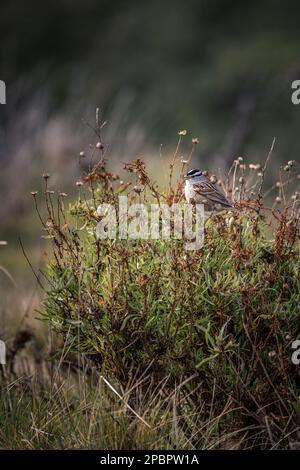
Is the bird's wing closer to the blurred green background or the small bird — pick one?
the small bird

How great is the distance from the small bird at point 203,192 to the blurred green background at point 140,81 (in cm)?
947

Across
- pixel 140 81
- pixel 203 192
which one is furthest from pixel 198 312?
pixel 140 81

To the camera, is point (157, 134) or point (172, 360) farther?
point (157, 134)

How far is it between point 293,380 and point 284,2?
1067 inches

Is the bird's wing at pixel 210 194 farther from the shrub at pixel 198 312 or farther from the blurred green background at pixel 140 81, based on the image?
the blurred green background at pixel 140 81

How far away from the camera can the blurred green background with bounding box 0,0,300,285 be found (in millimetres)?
17297

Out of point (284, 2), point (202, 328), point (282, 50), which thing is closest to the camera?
point (202, 328)

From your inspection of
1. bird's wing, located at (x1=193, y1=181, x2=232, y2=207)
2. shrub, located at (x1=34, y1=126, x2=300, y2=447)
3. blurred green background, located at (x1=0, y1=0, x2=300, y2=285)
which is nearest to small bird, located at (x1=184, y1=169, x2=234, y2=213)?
bird's wing, located at (x1=193, y1=181, x2=232, y2=207)

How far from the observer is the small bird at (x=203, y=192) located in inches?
200

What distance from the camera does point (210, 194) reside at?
5309 mm

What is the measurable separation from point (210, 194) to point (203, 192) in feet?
0.21
